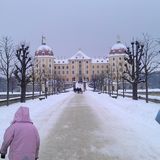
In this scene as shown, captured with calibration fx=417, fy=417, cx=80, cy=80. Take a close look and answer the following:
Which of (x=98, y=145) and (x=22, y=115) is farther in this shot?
(x=98, y=145)

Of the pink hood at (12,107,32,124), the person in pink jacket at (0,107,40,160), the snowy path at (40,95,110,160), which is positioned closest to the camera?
the person in pink jacket at (0,107,40,160)

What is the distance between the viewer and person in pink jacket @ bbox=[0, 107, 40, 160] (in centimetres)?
664

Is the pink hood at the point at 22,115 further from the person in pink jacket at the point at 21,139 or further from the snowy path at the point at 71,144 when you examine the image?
the snowy path at the point at 71,144

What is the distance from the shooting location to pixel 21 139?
22.0 ft

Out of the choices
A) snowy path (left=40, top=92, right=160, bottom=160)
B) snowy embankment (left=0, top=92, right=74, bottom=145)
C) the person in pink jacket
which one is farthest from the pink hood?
snowy embankment (left=0, top=92, right=74, bottom=145)

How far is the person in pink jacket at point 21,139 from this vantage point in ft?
21.8

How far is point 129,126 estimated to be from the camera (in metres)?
19.0

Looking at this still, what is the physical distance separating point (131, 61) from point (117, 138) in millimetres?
38525

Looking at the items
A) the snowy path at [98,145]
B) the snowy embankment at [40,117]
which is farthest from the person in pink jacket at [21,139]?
the snowy embankment at [40,117]

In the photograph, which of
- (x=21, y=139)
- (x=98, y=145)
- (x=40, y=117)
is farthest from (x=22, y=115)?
(x=40, y=117)

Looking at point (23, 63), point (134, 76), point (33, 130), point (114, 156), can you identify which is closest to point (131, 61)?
point (134, 76)

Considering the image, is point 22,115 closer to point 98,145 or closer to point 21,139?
point 21,139

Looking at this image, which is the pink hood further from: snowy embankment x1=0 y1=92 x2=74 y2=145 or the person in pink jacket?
snowy embankment x1=0 y1=92 x2=74 y2=145

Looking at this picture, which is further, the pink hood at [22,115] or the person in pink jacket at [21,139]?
the pink hood at [22,115]
